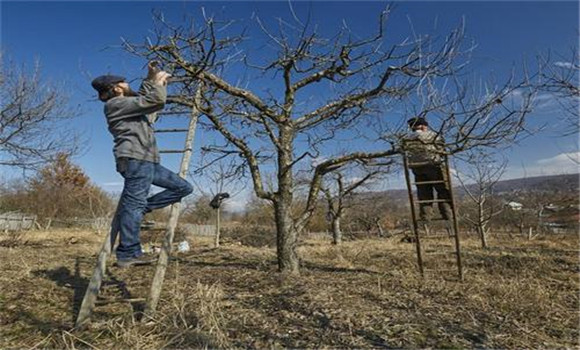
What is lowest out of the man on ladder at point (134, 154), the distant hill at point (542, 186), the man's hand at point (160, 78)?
the man on ladder at point (134, 154)

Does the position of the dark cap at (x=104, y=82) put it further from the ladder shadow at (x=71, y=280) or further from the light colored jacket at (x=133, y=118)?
the ladder shadow at (x=71, y=280)

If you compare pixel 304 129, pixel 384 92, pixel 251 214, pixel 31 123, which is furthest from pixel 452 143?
pixel 251 214

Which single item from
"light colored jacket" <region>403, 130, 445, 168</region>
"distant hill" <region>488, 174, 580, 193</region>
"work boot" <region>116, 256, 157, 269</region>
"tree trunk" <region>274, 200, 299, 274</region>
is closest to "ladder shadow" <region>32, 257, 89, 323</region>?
"work boot" <region>116, 256, 157, 269</region>

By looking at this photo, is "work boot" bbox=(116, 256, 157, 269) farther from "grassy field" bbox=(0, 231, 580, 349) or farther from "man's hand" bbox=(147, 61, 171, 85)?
"man's hand" bbox=(147, 61, 171, 85)

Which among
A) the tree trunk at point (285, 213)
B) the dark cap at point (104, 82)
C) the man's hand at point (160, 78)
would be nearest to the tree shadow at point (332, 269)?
the tree trunk at point (285, 213)

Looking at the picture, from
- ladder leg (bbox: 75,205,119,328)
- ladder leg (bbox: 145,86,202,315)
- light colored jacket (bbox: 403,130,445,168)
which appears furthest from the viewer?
light colored jacket (bbox: 403,130,445,168)

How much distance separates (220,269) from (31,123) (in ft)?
34.4

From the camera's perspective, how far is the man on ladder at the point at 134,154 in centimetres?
301

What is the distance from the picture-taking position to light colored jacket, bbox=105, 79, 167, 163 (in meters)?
3.05

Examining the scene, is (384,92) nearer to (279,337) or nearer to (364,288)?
(364,288)

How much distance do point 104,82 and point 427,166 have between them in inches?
190

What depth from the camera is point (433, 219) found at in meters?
5.82

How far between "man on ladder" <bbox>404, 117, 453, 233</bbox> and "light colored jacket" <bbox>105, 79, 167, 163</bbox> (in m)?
3.40

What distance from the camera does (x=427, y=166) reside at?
5.92 meters
